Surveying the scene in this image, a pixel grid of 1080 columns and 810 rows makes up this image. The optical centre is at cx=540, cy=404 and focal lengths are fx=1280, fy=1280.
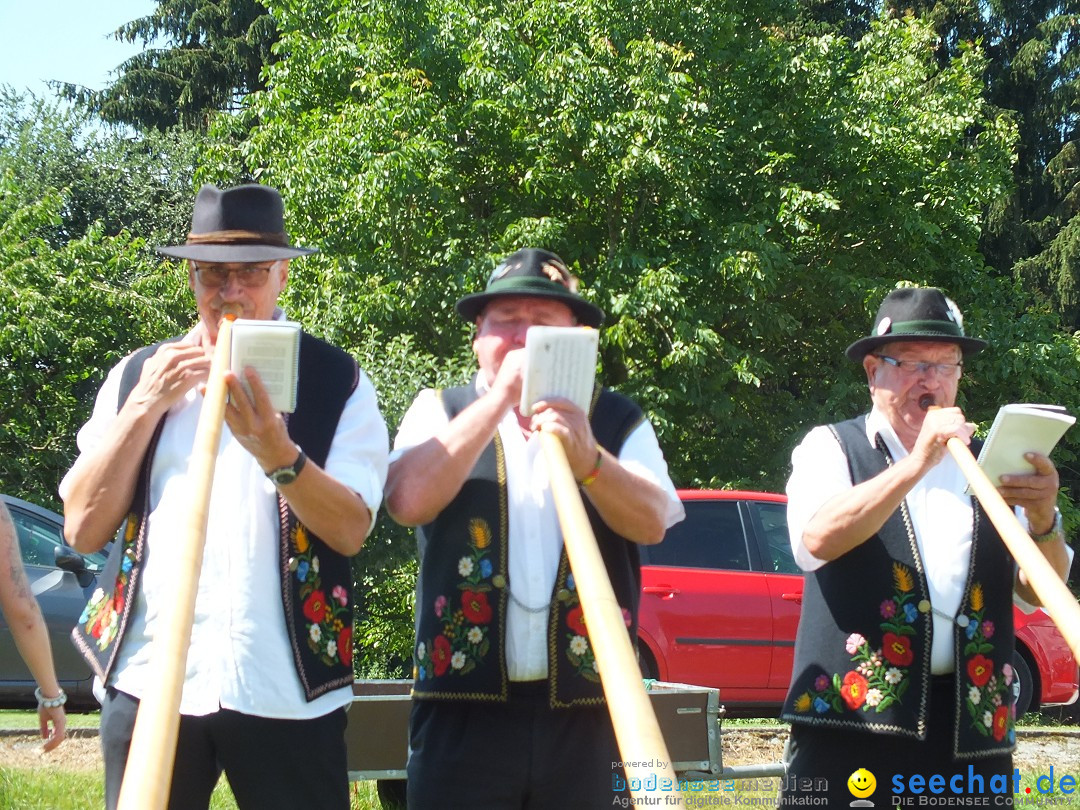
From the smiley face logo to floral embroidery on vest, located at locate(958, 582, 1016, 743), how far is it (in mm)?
286

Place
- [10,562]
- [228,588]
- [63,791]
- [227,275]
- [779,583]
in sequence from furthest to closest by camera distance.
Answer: [779,583] → [63,791] → [10,562] → [227,275] → [228,588]

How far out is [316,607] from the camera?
2785mm

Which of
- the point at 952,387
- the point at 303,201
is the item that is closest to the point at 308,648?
the point at 952,387

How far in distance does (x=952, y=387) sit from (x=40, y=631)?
252 centimetres

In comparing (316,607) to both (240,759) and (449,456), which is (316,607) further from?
(449,456)

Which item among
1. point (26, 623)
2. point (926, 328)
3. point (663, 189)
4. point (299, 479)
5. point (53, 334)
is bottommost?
point (26, 623)

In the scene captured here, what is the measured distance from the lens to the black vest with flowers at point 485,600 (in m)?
2.91

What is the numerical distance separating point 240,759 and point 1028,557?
5.46ft

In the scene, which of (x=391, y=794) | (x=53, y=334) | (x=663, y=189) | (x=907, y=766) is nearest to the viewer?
(x=907, y=766)

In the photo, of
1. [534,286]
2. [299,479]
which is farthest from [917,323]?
[299,479]

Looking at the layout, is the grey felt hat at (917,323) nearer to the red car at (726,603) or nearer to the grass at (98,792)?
the grass at (98,792)

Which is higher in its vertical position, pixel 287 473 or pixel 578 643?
pixel 287 473

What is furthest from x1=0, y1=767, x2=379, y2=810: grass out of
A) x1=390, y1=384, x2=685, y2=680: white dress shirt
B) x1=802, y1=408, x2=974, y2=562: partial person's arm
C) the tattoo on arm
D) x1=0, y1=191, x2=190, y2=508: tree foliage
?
x1=0, y1=191, x2=190, y2=508: tree foliage

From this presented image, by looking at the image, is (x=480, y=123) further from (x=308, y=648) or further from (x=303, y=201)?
(x=308, y=648)
